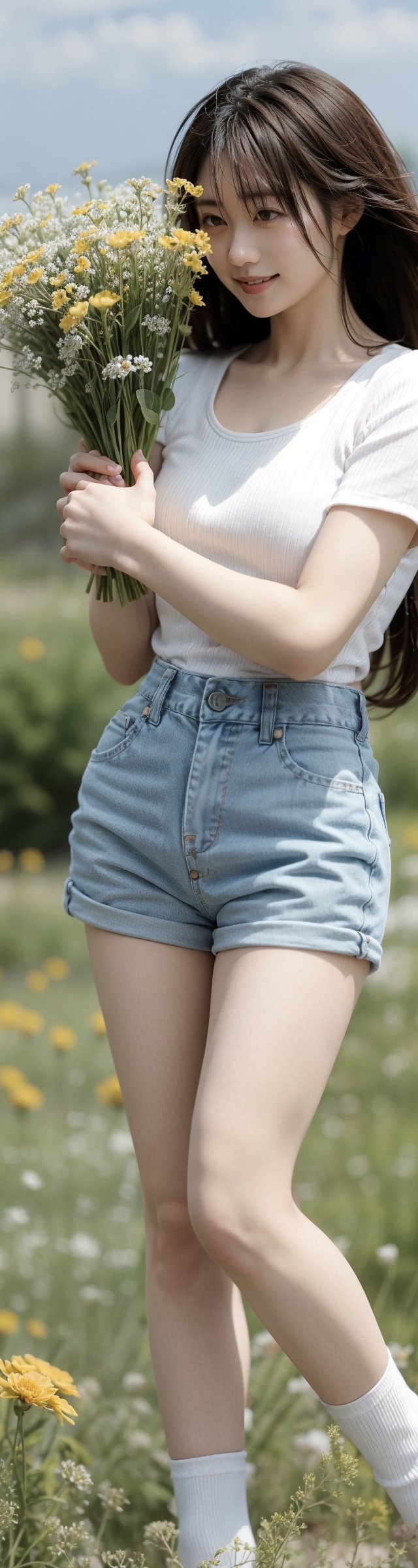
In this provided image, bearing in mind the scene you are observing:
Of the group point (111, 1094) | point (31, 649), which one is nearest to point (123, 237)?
point (111, 1094)

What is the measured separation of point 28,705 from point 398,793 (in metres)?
1.66

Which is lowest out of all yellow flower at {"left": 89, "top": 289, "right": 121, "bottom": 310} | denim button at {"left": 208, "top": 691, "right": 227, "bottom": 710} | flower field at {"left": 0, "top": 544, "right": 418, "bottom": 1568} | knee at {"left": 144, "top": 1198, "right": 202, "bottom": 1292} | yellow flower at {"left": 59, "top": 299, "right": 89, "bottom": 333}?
flower field at {"left": 0, "top": 544, "right": 418, "bottom": 1568}

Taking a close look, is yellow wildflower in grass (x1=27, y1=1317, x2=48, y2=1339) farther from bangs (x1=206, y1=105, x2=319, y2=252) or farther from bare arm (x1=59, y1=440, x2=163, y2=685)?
bangs (x1=206, y1=105, x2=319, y2=252)

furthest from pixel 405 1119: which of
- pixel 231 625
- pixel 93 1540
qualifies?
pixel 231 625

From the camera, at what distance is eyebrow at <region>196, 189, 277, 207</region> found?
160 centimetres

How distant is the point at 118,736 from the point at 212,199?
0.66 m

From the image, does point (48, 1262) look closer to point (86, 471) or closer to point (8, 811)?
point (86, 471)

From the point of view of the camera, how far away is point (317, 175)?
162 cm

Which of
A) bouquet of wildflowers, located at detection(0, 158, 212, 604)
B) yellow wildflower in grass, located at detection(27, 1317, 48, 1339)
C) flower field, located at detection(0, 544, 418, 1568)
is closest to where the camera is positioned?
bouquet of wildflowers, located at detection(0, 158, 212, 604)

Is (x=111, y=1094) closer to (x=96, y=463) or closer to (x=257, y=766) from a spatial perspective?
(x=257, y=766)

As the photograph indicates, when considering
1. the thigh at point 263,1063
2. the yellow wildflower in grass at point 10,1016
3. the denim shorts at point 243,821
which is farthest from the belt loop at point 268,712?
the yellow wildflower in grass at point 10,1016

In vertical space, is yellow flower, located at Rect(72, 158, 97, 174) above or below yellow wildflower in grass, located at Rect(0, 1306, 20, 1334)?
above

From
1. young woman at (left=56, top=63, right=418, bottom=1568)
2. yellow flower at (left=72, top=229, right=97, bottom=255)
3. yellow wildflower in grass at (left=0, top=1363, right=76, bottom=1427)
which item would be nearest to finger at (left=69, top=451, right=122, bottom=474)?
young woman at (left=56, top=63, right=418, bottom=1568)

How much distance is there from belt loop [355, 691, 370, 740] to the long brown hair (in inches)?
9.2
